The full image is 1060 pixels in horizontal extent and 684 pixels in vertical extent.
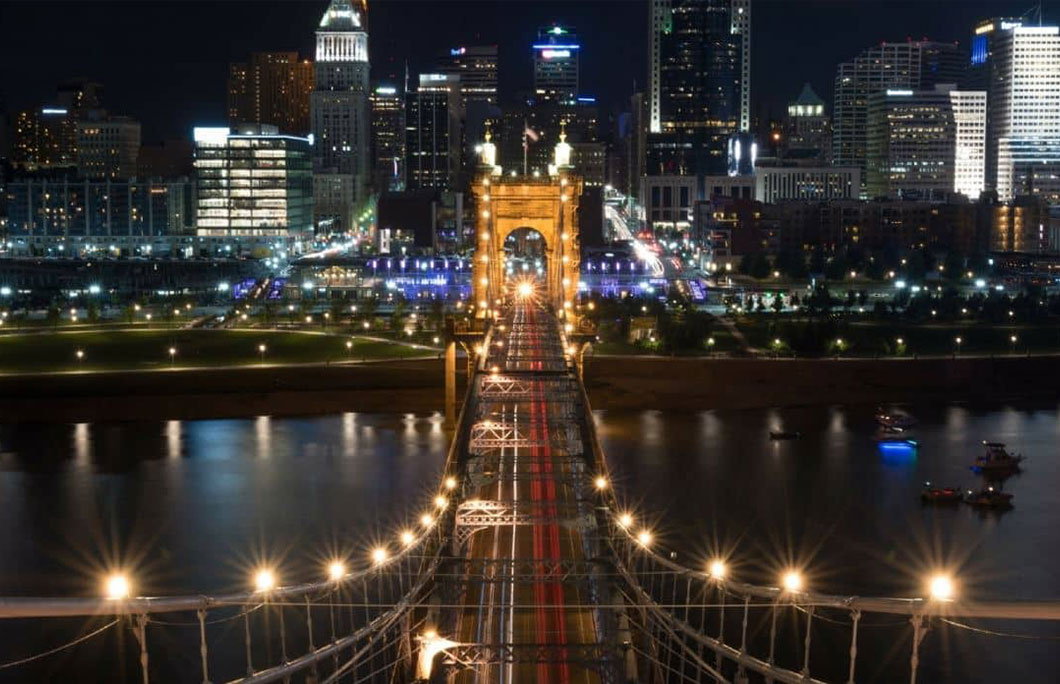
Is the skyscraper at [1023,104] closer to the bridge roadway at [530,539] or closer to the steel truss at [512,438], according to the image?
the bridge roadway at [530,539]

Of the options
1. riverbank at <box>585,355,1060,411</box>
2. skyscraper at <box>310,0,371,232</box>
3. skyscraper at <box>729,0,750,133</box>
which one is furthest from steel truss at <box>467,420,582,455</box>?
skyscraper at <box>729,0,750,133</box>

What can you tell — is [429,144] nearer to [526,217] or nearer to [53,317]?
[53,317]

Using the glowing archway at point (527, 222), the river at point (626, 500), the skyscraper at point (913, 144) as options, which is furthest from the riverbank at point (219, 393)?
the skyscraper at point (913, 144)

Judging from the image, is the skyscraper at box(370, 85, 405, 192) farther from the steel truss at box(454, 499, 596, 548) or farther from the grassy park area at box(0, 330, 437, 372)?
the steel truss at box(454, 499, 596, 548)

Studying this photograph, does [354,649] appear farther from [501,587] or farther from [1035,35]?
[1035,35]

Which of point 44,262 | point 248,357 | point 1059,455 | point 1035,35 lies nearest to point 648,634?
point 1059,455
